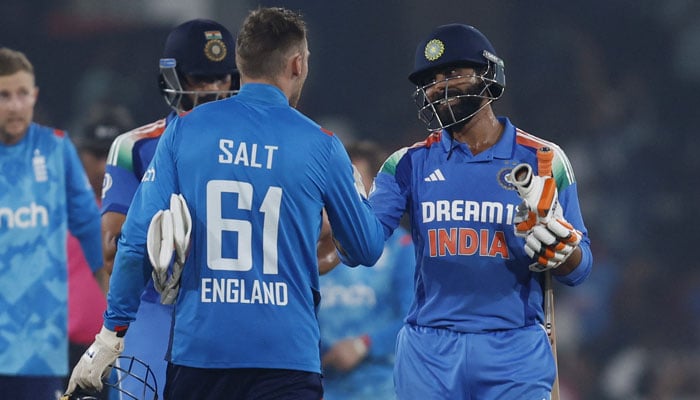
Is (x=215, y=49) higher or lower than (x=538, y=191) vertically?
higher

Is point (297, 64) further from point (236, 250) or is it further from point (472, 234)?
point (472, 234)

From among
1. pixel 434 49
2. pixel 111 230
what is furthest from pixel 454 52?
pixel 111 230

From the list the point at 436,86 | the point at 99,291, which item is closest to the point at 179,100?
the point at 436,86

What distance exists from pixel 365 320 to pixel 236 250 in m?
2.73

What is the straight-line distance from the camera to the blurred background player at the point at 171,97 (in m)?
3.83

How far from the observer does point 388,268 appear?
5488 millimetres

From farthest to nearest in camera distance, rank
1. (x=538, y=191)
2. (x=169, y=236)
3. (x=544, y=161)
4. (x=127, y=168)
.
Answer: (x=127, y=168), (x=544, y=161), (x=538, y=191), (x=169, y=236)

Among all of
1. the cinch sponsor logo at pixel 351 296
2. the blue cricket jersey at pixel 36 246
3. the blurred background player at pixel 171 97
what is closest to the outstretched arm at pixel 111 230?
the blurred background player at pixel 171 97

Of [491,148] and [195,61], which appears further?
[195,61]

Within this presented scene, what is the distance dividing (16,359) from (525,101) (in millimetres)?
3311

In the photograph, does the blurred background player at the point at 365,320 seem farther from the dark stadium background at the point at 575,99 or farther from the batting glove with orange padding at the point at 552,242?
the batting glove with orange padding at the point at 552,242

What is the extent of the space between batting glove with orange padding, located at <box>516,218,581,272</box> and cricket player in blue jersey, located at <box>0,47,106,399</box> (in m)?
2.90

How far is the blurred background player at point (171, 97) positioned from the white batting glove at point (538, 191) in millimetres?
Answer: 1129

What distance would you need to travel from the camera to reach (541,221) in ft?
10.5
